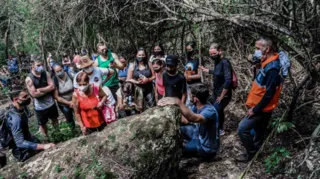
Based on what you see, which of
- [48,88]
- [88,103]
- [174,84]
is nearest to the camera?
[88,103]

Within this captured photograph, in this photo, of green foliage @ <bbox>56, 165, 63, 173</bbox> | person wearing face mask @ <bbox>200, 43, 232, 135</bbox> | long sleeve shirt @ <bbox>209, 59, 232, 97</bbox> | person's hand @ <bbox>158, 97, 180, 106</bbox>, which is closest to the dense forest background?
person wearing face mask @ <bbox>200, 43, 232, 135</bbox>

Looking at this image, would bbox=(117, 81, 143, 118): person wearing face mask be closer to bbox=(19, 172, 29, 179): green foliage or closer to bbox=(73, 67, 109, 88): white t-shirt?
bbox=(73, 67, 109, 88): white t-shirt

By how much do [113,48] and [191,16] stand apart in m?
3.05

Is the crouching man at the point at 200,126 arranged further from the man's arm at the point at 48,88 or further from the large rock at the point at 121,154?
the man's arm at the point at 48,88

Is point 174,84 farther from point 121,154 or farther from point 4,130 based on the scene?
point 4,130

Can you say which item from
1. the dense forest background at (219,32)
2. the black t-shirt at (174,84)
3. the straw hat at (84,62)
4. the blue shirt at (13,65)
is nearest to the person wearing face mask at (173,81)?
the black t-shirt at (174,84)

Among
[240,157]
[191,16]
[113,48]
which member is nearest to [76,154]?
[240,157]

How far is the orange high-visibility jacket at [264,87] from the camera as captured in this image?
12.2 ft

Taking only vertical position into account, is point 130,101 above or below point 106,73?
below

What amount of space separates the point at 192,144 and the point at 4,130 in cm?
272

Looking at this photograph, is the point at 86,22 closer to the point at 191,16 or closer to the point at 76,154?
the point at 191,16

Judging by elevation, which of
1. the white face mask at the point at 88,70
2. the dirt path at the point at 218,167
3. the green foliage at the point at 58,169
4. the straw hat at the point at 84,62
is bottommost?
the dirt path at the point at 218,167

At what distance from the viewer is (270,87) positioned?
3.72m

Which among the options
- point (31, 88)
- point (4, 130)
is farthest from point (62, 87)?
point (4, 130)
